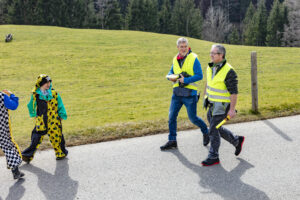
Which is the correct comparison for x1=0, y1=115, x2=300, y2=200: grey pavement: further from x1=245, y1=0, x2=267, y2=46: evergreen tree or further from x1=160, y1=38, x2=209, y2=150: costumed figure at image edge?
x1=245, y1=0, x2=267, y2=46: evergreen tree

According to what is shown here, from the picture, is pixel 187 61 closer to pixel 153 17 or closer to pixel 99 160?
pixel 99 160

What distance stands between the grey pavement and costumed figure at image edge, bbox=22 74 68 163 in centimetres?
25

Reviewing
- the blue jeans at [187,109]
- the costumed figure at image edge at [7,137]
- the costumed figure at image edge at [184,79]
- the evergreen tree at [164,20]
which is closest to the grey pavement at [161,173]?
the costumed figure at image edge at [7,137]

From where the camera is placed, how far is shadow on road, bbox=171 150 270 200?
4066 millimetres

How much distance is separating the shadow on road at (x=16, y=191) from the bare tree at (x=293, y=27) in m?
58.1

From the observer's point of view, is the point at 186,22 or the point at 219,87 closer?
the point at 219,87

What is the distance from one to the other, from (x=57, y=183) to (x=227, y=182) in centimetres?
255

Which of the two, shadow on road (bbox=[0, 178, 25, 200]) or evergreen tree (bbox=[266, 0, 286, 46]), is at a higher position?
evergreen tree (bbox=[266, 0, 286, 46])

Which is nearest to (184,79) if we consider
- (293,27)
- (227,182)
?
(227,182)

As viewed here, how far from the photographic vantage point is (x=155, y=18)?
63.4m

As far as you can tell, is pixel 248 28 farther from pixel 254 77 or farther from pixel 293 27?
pixel 254 77

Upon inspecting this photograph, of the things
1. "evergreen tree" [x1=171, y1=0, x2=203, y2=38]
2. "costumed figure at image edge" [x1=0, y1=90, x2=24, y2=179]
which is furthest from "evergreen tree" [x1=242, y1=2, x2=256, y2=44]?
"costumed figure at image edge" [x1=0, y1=90, x2=24, y2=179]

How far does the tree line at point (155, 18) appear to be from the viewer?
57594mm

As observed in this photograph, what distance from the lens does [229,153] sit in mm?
5527
